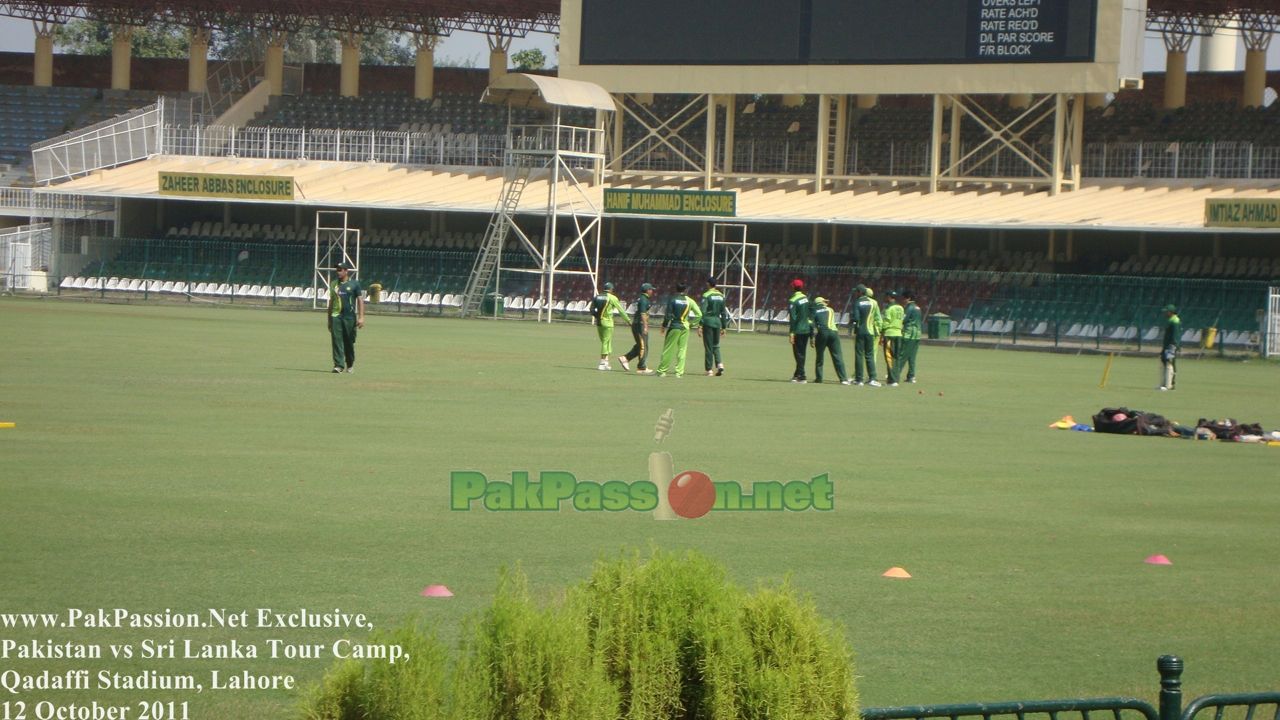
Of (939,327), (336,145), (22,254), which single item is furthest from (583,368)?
(22,254)

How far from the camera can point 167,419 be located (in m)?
18.2

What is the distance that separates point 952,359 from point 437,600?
31.9 m

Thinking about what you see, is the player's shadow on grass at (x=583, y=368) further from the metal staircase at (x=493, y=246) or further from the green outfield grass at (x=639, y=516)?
the metal staircase at (x=493, y=246)

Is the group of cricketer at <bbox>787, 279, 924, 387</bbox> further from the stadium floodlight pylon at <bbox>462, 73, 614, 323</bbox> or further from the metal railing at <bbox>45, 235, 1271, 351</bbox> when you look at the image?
the stadium floodlight pylon at <bbox>462, 73, 614, 323</bbox>

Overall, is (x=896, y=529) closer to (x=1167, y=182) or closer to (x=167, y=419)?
(x=167, y=419)

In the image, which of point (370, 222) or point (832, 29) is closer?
point (832, 29)

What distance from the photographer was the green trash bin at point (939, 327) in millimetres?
48188

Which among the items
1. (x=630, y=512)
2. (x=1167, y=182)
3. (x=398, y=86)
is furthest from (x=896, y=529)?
(x=398, y=86)

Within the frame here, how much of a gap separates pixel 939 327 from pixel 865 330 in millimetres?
20530

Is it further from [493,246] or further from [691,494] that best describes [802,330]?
[493,246]

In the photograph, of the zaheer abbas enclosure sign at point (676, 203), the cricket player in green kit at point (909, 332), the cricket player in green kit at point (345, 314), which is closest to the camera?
the cricket player in green kit at point (345, 314)

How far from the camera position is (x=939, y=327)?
48281mm

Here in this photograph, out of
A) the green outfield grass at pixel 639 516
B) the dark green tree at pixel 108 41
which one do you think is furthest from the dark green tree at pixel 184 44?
the green outfield grass at pixel 639 516

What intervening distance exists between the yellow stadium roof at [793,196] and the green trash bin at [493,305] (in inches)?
120
